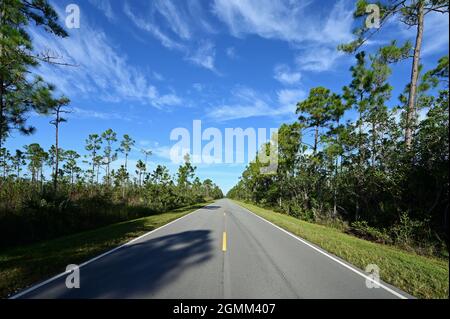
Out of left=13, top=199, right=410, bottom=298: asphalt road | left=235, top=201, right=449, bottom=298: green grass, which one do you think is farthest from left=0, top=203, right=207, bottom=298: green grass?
left=235, top=201, right=449, bottom=298: green grass

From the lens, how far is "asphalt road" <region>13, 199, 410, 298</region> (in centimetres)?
437

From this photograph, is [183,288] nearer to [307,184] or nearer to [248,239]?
[248,239]

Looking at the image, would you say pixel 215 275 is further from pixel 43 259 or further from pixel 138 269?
pixel 43 259

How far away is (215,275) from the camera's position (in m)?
5.28

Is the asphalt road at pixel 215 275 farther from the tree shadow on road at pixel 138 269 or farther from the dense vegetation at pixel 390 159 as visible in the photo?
the dense vegetation at pixel 390 159

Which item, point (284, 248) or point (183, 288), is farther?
point (284, 248)

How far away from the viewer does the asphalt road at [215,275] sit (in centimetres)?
437

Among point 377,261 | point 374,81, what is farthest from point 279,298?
point 374,81

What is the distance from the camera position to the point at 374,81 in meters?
16.8

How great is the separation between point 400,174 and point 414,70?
530 cm

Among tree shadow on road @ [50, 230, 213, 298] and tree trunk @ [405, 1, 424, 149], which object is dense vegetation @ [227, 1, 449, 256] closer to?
tree trunk @ [405, 1, 424, 149]

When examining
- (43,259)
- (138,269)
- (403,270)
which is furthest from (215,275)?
(43,259)

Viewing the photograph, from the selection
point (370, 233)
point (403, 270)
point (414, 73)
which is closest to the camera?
point (403, 270)

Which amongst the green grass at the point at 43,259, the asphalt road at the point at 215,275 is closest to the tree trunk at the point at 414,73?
the asphalt road at the point at 215,275
